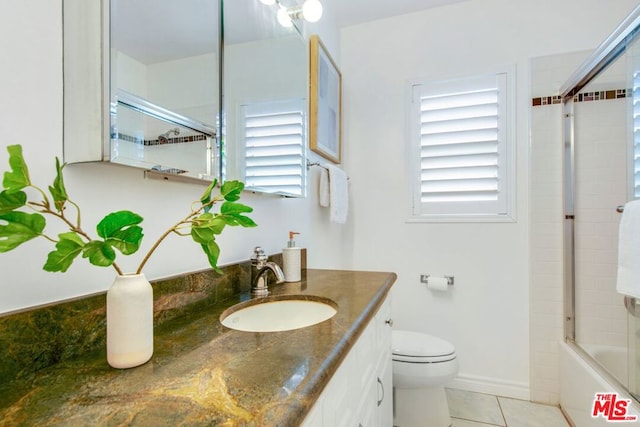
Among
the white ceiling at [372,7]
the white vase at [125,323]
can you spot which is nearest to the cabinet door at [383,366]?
the white vase at [125,323]

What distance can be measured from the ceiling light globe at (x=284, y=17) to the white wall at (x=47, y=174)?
985 mm

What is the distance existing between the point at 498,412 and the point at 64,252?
229cm

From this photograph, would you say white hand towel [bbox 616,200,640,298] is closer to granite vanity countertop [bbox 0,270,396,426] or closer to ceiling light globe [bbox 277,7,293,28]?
granite vanity countertop [bbox 0,270,396,426]

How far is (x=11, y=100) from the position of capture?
597mm

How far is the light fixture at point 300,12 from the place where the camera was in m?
1.43

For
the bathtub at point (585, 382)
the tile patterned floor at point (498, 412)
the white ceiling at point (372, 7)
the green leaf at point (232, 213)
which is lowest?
the tile patterned floor at point (498, 412)

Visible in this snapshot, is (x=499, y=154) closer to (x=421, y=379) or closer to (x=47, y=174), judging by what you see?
(x=421, y=379)

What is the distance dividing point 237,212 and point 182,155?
35cm

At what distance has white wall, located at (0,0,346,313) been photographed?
0.60 meters

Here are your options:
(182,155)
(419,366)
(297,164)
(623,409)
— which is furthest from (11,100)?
(623,409)

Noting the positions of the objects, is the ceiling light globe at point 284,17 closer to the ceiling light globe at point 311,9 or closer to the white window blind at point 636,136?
the ceiling light globe at point 311,9

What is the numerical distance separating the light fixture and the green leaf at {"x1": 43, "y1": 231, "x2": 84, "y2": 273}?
126 cm

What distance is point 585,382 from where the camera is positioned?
1660 mm

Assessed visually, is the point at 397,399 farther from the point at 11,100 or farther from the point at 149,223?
the point at 11,100
